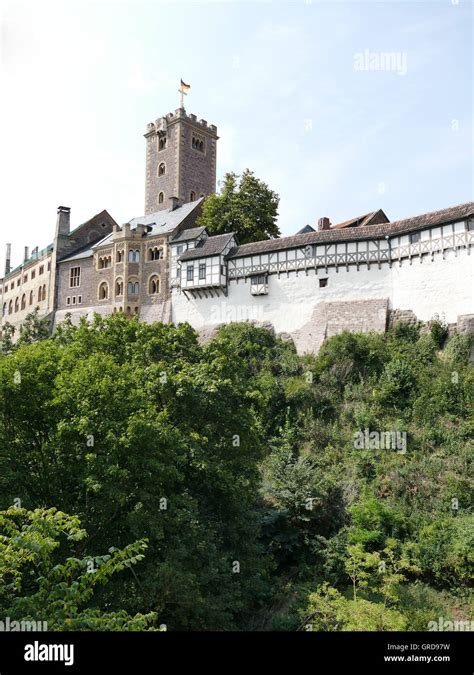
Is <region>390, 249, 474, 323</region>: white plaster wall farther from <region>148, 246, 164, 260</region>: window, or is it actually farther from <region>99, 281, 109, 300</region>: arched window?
<region>99, 281, 109, 300</region>: arched window

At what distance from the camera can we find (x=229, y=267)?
3978 cm

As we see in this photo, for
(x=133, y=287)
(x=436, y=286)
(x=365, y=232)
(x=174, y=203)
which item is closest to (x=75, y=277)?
(x=133, y=287)

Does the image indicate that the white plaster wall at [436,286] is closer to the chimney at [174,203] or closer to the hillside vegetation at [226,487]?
the hillside vegetation at [226,487]

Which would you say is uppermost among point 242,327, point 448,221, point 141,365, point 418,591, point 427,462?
point 448,221

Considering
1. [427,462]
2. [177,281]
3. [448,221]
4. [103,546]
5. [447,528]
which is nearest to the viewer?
[103,546]

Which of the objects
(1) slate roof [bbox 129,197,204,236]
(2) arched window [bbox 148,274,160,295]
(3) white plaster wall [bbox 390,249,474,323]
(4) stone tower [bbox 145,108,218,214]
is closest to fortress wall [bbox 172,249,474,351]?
(3) white plaster wall [bbox 390,249,474,323]

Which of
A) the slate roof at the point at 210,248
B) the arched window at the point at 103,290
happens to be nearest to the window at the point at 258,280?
the slate roof at the point at 210,248

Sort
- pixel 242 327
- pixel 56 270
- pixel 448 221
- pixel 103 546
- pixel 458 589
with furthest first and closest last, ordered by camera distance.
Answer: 1. pixel 56 270
2. pixel 242 327
3. pixel 448 221
4. pixel 458 589
5. pixel 103 546

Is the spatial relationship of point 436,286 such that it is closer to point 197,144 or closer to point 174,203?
point 174,203

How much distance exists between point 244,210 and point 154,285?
8.82 metres
